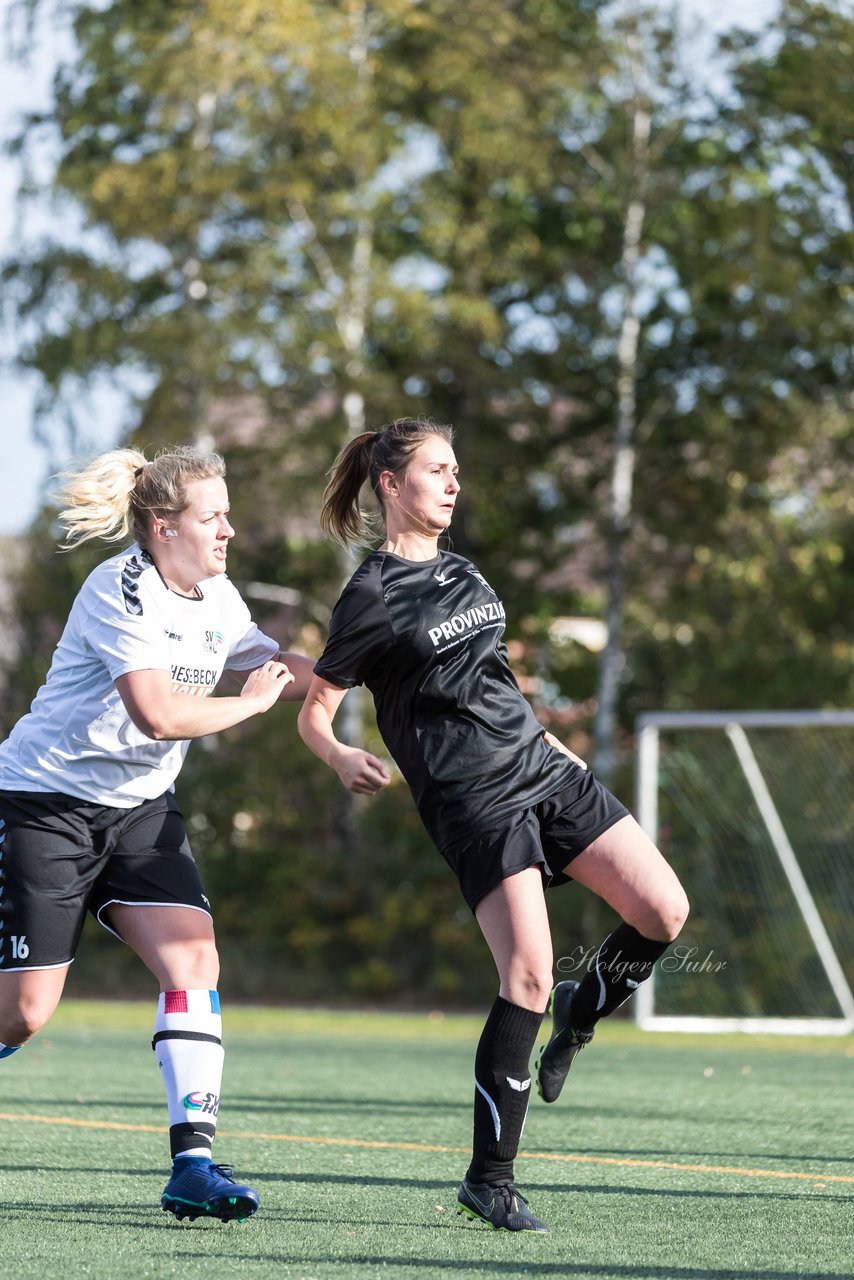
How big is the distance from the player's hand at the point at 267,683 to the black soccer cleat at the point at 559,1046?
1151 mm

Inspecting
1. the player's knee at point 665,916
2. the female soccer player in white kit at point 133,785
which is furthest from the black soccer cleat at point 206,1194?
the player's knee at point 665,916

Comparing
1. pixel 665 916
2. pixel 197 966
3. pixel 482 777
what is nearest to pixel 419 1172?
pixel 197 966

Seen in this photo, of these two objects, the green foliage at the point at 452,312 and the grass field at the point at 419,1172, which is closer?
the grass field at the point at 419,1172

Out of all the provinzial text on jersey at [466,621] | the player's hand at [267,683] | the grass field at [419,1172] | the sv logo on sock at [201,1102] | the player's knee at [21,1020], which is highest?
the provinzial text on jersey at [466,621]

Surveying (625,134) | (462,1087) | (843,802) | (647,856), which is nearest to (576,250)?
(625,134)

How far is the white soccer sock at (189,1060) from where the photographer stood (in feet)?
14.4

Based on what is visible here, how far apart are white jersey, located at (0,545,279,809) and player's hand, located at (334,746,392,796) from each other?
1.44 feet

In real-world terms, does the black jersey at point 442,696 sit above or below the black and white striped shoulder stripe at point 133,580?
below

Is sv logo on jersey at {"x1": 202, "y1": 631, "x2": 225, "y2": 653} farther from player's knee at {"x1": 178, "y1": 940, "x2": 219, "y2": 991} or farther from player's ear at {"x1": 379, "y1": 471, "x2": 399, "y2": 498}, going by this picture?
player's knee at {"x1": 178, "y1": 940, "x2": 219, "y2": 991}

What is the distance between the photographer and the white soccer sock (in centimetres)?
440

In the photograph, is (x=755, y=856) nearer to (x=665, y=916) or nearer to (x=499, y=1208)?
(x=665, y=916)

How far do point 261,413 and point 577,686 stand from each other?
5055 millimetres

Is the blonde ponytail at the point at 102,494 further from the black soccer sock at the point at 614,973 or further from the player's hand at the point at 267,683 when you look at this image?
the black soccer sock at the point at 614,973

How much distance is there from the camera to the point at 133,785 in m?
4.52
